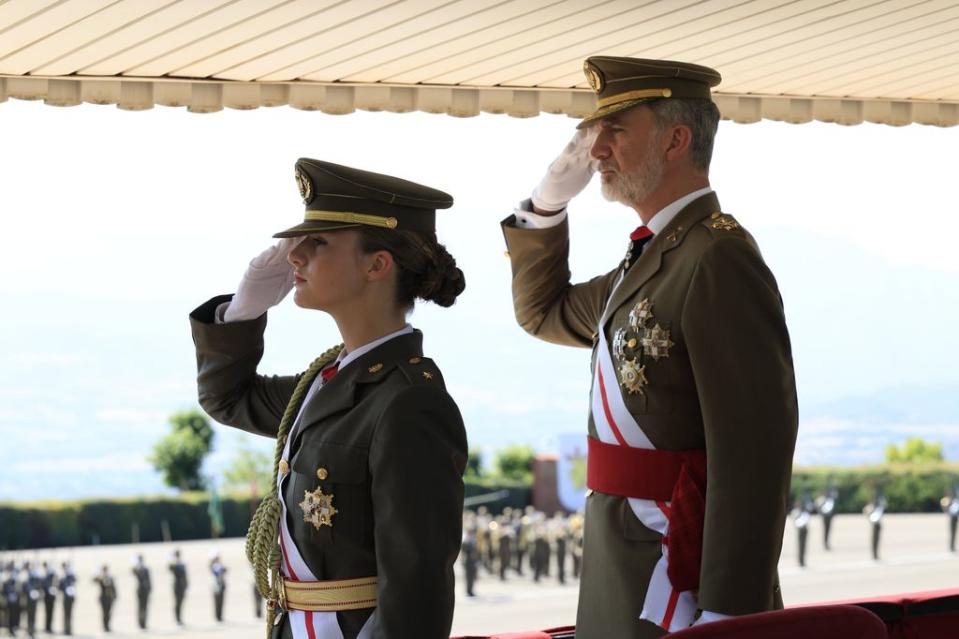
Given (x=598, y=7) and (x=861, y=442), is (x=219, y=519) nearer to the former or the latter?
(x=598, y=7)

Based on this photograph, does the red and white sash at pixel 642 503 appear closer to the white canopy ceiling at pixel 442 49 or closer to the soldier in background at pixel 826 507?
the white canopy ceiling at pixel 442 49

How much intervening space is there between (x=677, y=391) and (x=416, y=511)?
1.65 feet

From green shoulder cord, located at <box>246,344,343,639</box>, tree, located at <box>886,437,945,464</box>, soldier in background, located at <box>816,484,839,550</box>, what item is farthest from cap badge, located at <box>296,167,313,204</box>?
tree, located at <box>886,437,945,464</box>

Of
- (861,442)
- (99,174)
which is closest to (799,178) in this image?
(861,442)

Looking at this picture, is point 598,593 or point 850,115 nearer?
point 598,593

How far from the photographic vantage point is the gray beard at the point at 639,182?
6.75 feet

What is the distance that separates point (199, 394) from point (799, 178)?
66.5 metres

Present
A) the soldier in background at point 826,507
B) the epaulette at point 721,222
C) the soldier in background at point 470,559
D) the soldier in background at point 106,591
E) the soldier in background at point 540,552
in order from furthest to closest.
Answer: the soldier in background at point 826,507, the soldier in background at point 540,552, the soldier in background at point 470,559, the soldier in background at point 106,591, the epaulette at point 721,222

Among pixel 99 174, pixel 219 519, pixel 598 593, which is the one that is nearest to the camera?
pixel 598 593

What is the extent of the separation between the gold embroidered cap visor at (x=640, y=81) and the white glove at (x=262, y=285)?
1.73ft

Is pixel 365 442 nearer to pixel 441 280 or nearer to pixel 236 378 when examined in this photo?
pixel 441 280

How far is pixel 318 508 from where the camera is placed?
5.84ft

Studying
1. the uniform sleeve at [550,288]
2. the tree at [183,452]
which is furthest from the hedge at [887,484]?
the uniform sleeve at [550,288]

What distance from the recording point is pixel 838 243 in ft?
311
